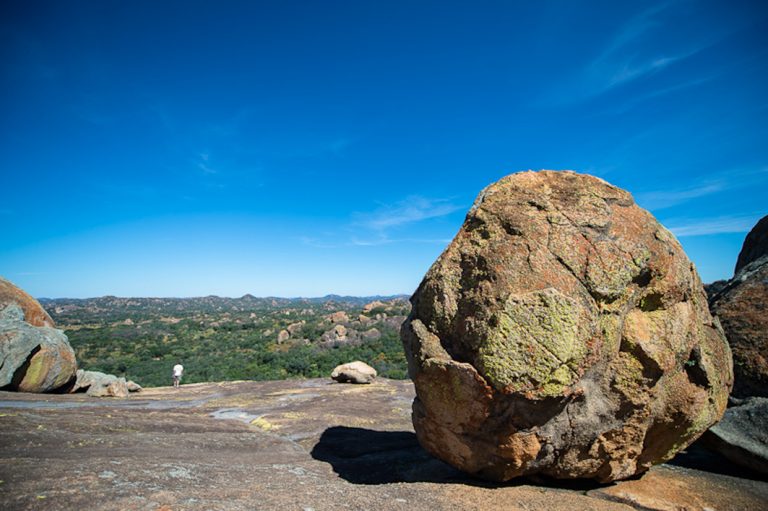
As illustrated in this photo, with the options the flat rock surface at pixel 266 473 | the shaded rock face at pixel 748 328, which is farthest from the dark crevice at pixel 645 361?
the shaded rock face at pixel 748 328

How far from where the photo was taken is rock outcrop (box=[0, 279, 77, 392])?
14.7 metres

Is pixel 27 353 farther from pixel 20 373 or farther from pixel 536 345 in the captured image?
pixel 536 345

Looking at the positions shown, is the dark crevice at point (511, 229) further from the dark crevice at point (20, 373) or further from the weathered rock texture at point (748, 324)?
the dark crevice at point (20, 373)

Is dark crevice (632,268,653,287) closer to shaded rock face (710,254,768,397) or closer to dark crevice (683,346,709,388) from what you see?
dark crevice (683,346,709,388)

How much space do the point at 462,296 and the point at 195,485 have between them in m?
5.24

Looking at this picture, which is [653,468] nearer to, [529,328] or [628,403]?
[628,403]

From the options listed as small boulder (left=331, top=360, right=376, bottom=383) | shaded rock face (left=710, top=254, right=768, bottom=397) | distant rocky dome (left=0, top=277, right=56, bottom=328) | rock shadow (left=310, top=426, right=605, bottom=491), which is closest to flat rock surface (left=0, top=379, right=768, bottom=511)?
rock shadow (left=310, top=426, right=605, bottom=491)

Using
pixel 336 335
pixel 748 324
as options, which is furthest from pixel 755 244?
pixel 336 335

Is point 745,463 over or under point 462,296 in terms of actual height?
under

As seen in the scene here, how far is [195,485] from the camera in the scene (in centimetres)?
627

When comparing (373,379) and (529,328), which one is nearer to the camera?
(529,328)

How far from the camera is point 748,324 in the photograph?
8.30 m

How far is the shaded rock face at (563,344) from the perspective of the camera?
5.82 m

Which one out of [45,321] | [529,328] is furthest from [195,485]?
[45,321]
